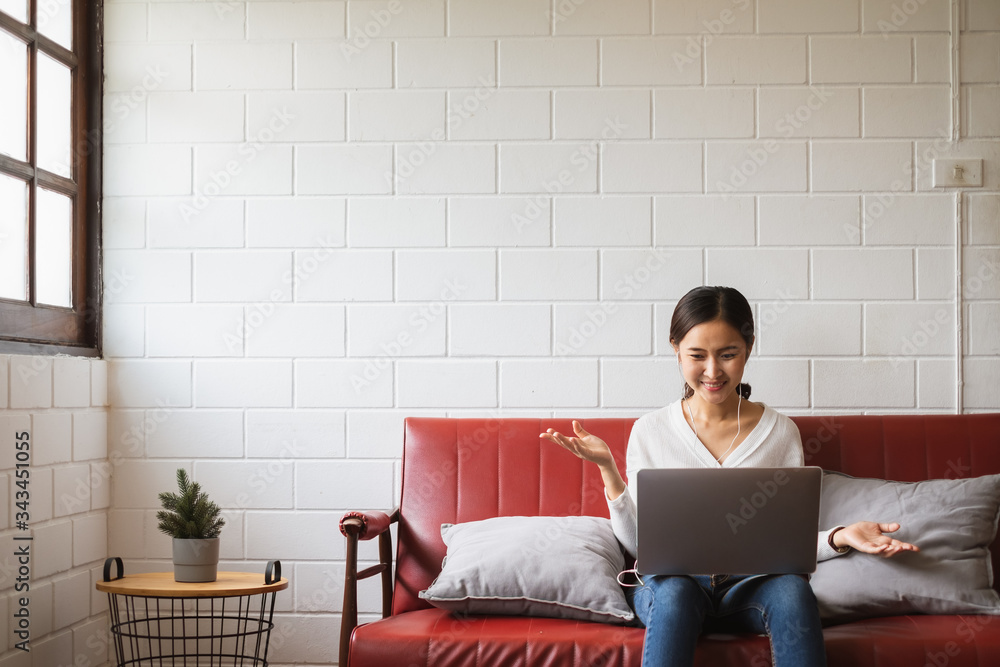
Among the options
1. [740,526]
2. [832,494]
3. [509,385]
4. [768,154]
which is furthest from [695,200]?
[740,526]

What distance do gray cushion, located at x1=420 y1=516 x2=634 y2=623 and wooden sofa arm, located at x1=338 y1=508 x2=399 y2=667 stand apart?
177 mm

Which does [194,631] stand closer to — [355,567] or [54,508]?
[54,508]

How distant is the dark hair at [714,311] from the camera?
94.1 inches

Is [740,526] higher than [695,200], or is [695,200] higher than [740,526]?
[695,200]

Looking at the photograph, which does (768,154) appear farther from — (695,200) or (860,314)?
(860,314)

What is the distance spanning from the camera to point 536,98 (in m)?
3.00

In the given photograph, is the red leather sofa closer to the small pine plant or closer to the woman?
the woman

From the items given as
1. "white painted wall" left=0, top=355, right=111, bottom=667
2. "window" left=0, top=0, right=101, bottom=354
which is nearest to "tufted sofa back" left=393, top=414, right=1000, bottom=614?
"white painted wall" left=0, top=355, right=111, bottom=667

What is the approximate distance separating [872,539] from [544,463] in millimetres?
914

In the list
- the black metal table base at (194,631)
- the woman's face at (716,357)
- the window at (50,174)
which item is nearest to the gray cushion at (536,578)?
the woman's face at (716,357)

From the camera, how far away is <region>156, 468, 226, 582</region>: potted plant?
2557 millimetres

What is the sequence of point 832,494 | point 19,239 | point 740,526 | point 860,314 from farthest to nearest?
point 860,314 < point 19,239 < point 832,494 < point 740,526

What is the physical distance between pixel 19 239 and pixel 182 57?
82 cm

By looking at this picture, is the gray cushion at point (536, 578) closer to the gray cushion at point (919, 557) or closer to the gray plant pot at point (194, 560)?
the gray cushion at point (919, 557)
